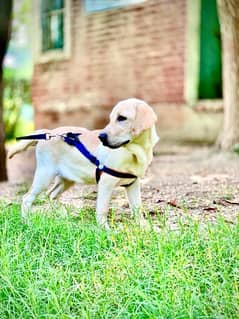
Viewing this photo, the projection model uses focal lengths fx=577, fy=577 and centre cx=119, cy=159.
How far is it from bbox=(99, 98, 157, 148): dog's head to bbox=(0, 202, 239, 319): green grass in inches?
17.9

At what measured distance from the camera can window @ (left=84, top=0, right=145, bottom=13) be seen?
9.11 meters

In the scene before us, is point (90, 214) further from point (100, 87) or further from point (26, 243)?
point (100, 87)

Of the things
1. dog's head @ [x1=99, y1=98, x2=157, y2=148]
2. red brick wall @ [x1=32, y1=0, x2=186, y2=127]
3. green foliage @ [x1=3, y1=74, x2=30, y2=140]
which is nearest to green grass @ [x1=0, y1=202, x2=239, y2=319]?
dog's head @ [x1=99, y1=98, x2=157, y2=148]

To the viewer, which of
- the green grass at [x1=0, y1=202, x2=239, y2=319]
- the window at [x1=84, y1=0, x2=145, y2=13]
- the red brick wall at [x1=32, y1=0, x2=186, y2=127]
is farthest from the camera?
the window at [x1=84, y1=0, x2=145, y2=13]

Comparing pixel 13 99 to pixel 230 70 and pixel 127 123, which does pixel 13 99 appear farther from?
pixel 127 123

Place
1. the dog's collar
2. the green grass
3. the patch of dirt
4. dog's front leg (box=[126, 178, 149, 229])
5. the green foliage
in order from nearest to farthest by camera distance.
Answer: the green grass
the dog's collar
dog's front leg (box=[126, 178, 149, 229])
the patch of dirt
the green foliage

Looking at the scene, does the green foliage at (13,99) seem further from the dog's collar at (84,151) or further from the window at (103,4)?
the dog's collar at (84,151)

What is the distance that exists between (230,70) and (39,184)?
3642 millimetres

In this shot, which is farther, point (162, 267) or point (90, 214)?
point (90, 214)

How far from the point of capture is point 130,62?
910 centimetres

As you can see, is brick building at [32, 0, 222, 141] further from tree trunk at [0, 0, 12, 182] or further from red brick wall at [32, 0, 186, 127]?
tree trunk at [0, 0, 12, 182]

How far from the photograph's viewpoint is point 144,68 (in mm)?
8867

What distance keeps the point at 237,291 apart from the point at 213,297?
10cm

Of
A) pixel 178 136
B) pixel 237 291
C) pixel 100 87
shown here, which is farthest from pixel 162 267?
pixel 100 87
